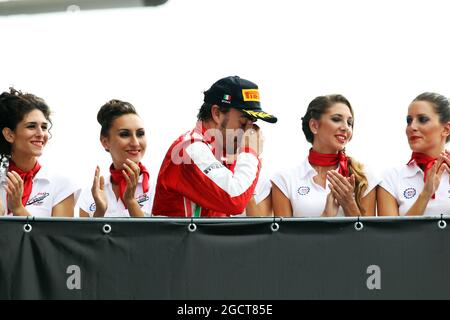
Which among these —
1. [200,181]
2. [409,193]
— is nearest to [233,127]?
[200,181]

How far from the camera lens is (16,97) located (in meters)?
5.99

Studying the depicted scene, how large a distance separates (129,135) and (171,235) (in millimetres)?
1462

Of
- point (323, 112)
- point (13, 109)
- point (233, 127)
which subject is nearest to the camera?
point (233, 127)

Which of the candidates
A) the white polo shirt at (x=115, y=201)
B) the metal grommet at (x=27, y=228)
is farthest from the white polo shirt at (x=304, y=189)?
the metal grommet at (x=27, y=228)

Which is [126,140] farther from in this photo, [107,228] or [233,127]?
[107,228]

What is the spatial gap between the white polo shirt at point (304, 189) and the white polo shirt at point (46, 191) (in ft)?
4.09

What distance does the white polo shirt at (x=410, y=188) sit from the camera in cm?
554

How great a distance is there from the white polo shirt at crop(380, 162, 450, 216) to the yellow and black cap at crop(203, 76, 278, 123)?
35.6 inches

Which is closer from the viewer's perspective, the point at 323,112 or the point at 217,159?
the point at 217,159

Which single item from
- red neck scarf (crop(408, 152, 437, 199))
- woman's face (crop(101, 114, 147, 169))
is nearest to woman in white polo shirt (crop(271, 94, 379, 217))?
red neck scarf (crop(408, 152, 437, 199))

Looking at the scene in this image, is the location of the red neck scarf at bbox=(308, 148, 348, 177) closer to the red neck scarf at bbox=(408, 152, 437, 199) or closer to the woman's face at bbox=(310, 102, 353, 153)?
the woman's face at bbox=(310, 102, 353, 153)

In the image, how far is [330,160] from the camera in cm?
579

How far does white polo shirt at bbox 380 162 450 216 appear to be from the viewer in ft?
18.2

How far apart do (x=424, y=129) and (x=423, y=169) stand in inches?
9.4
